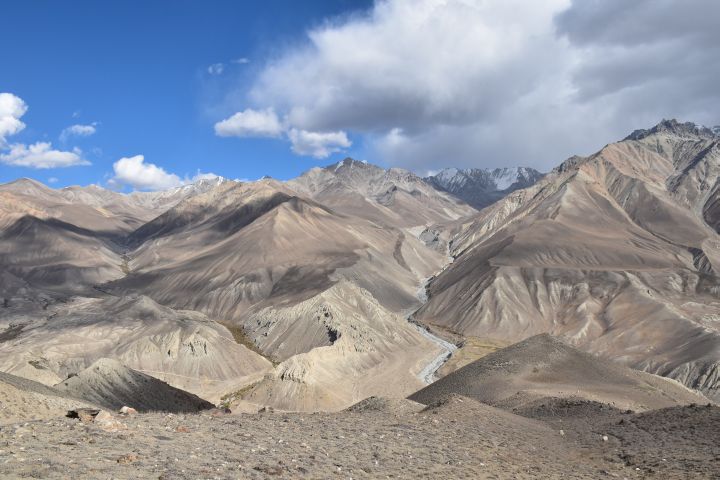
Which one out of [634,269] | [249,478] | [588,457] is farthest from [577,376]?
[634,269]

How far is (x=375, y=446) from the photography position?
2300cm

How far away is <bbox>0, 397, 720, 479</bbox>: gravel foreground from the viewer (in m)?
17.0

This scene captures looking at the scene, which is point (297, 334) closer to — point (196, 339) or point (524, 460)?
point (196, 339)

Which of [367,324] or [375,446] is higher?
[367,324]

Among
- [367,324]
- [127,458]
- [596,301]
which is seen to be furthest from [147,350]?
[596,301]

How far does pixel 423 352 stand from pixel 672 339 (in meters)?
48.6

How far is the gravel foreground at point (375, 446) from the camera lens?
1697 centimetres

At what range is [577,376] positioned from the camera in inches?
2393

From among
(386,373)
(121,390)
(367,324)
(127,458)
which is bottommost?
(121,390)

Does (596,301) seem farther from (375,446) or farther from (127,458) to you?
(127,458)

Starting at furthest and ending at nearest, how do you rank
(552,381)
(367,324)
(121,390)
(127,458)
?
(367,324) < (121,390) < (552,381) < (127,458)

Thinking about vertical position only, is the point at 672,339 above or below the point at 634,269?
below

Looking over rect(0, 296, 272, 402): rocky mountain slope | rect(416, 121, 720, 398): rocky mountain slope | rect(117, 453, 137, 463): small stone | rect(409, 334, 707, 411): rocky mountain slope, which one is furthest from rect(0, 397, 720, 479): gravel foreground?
rect(416, 121, 720, 398): rocky mountain slope

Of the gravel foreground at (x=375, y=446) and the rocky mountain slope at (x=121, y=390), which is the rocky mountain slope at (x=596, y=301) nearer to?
the gravel foreground at (x=375, y=446)
